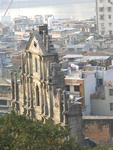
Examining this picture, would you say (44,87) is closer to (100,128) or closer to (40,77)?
(40,77)

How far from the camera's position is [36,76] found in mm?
26188

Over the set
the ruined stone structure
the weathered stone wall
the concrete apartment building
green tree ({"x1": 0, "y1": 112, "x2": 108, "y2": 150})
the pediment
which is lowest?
the weathered stone wall

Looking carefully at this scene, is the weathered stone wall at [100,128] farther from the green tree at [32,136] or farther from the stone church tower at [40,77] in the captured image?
the green tree at [32,136]

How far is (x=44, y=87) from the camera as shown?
2556 cm

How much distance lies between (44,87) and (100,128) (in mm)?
6438

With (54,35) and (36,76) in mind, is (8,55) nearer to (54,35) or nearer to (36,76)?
(54,35)

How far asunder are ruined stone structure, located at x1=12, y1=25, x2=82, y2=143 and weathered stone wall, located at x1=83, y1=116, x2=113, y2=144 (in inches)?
190

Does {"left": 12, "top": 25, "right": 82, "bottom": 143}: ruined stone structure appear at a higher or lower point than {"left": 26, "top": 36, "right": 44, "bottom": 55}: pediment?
lower

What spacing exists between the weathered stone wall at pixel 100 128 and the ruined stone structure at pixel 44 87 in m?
4.84

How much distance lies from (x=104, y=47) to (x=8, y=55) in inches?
446

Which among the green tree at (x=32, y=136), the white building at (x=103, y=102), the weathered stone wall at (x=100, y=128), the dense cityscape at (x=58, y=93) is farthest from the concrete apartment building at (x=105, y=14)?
the green tree at (x=32, y=136)

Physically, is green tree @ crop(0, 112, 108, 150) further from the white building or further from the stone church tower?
the white building

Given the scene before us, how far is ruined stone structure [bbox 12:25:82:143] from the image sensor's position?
24.8 meters

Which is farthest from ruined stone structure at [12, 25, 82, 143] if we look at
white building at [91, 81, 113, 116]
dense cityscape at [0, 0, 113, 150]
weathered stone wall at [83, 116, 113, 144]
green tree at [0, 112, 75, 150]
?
white building at [91, 81, 113, 116]
